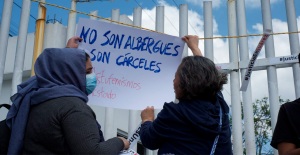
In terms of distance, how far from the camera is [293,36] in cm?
310

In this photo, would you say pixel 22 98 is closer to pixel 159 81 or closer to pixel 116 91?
pixel 116 91

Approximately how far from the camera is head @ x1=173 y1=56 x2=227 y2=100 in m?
1.82

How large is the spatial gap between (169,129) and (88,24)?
1.29 meters

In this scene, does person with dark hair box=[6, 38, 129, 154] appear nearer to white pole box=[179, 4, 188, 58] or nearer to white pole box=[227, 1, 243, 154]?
white pole box=[227, 1, 243, 154]

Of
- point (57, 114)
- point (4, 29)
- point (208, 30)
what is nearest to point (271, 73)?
point (208, 30)

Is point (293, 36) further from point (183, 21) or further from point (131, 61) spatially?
point (131, 61)

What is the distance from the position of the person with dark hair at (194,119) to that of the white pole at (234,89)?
4.16 feet

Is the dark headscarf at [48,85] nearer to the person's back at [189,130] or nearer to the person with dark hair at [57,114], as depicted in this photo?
the person with dark hair at [57,114]

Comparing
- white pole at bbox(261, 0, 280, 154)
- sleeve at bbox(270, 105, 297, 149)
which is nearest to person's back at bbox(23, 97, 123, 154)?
sleeve at bbox(270, 105, 297, 149)

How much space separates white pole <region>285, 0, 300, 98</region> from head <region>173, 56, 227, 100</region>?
137cm

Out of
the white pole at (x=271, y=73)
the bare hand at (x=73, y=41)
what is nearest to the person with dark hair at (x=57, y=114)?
the bare hand at (x=73, y=41)

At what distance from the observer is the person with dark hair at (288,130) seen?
192 cm

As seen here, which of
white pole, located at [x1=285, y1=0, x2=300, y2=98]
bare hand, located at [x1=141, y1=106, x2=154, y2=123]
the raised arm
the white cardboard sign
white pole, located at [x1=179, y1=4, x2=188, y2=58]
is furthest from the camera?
white pole, located at [x1=179, y1=4, x2=188, y2=58]

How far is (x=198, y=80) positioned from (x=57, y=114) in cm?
66
